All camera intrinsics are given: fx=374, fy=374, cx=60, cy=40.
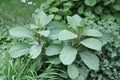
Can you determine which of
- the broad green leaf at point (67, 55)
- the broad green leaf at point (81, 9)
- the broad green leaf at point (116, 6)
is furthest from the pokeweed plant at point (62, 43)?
the broad green leaf at point (116, 6)

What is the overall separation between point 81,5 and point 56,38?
149 centimetres

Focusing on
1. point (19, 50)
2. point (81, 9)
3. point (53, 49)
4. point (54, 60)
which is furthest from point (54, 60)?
point (81, 9)

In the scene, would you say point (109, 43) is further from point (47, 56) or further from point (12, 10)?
point (12, 10)

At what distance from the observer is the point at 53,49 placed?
14.9 ft

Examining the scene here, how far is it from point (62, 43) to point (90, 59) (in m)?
0.43

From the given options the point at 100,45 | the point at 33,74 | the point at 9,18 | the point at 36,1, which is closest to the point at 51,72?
the point at 33,74

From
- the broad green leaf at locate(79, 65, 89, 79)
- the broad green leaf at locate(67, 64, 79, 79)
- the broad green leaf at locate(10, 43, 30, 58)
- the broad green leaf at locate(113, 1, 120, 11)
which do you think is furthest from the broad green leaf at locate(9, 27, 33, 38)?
the broad green leaf at locate(113, 1, 120, 11)

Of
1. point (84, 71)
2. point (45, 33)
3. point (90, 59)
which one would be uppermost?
point (45, 33)

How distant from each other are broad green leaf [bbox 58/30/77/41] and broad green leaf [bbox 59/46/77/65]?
14 cm

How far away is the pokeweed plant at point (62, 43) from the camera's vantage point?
4402mm

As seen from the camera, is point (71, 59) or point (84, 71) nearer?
point (71, 59)

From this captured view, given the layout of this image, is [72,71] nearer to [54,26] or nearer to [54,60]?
[54,60]

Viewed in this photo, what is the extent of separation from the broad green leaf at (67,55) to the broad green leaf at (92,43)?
6.0 inches

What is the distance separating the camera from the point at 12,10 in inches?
278
